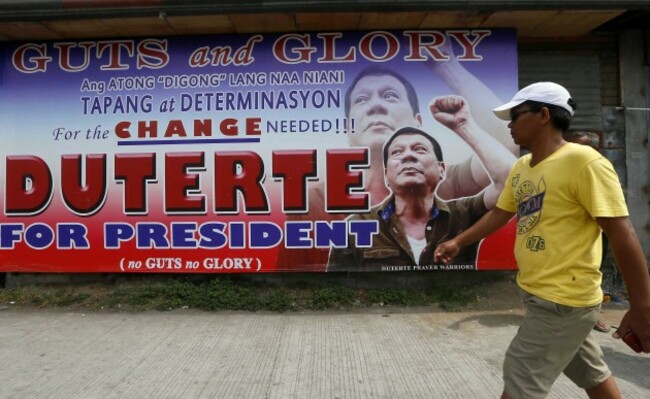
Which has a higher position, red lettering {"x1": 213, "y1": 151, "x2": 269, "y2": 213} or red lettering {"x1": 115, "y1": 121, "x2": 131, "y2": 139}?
red lettering {"x1": 115, "y1": 121, "x2": 131, "y2": 139}

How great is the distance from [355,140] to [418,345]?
7.89 ft

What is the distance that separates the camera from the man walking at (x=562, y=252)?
197 centimetres

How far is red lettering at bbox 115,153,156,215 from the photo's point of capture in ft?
18.9

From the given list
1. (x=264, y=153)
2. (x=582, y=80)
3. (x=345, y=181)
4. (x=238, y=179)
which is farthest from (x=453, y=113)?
(x=238, y=179)

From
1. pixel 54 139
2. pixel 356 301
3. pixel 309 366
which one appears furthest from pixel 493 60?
pixel 54 139

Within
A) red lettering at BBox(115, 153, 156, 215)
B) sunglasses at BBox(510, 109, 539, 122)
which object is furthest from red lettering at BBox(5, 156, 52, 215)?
sunglasses at BBox(510, 109, 539, 122)

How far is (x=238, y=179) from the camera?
224 inches

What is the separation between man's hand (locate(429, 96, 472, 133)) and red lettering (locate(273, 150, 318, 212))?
1486mm

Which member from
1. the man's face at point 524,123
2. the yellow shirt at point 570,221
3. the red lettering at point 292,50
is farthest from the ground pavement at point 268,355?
the red lettering at point 292,50

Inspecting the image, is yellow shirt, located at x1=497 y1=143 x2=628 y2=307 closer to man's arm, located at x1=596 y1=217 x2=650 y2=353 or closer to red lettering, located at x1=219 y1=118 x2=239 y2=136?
man's arm, located at x1=596 y1=217 x2=650 y2=353

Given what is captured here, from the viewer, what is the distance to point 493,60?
565cm

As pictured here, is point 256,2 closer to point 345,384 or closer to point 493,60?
point 493,60

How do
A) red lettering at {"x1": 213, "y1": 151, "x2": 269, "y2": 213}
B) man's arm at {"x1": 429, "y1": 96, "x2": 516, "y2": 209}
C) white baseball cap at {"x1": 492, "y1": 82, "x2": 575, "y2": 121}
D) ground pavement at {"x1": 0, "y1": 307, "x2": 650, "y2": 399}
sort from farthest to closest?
red lettering at {"x1": 213, "y1": 151, "x2": 269, "y2": 213}
man's arm at {"x1": 429, "y1": 96, "x2": 516, "y2": 209}
ground pavement at {"x1": 0, "y1": 307, "x2": 650, "y2": 399}
white baseball cap at {"x1": 492, "y1": 82, "x2": 575, "y2": 121}

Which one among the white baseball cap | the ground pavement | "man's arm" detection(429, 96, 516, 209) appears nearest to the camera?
the white baseball cap
